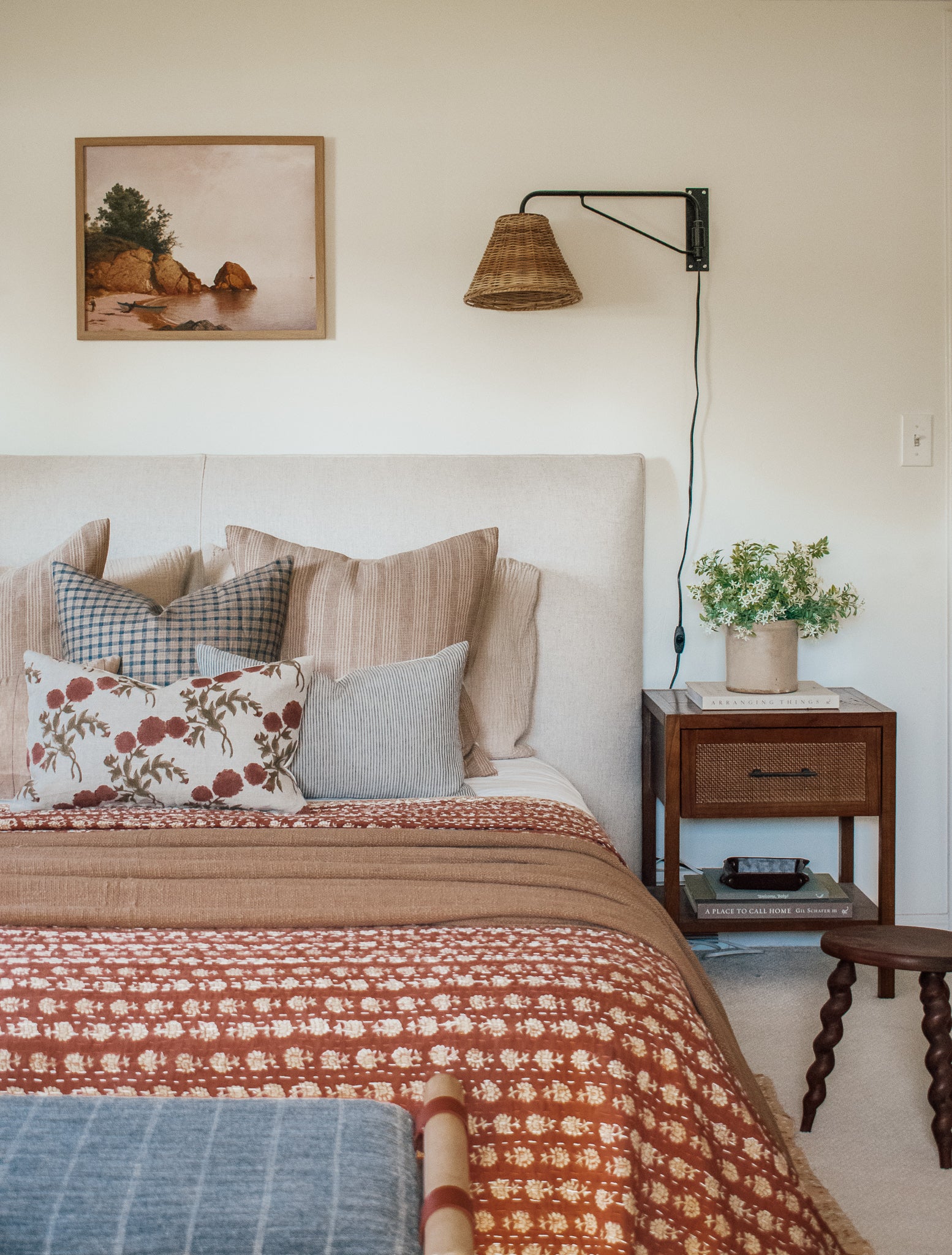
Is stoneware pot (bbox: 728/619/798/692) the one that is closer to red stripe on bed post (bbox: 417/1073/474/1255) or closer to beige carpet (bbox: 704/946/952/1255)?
beige carpet (bbox: 704/946/952/1255)

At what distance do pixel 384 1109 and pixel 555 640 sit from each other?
172 cm

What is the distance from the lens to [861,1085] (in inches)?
79.4

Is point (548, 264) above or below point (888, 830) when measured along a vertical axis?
above

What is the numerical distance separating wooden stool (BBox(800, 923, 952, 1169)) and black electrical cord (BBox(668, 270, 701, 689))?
986mm

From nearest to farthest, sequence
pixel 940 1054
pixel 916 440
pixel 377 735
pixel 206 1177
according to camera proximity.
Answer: pixel 206 1177, pixel 940 1054, pixel 377 735, pixel 916 440

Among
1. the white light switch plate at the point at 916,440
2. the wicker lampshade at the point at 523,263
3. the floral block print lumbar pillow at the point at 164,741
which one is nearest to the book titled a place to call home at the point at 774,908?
the floral block print lumbar pillow at the point at 164,741

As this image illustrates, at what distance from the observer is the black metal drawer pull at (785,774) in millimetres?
2318

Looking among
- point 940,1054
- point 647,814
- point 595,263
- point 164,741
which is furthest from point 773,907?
point 595,263

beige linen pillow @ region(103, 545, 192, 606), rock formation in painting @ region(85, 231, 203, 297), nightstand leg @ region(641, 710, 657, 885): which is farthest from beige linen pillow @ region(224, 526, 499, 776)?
rock formation in painting @ region(85, 231, 203, 297)

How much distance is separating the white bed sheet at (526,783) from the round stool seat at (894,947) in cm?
49

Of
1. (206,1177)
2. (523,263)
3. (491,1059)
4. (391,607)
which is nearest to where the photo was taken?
(206,1177)

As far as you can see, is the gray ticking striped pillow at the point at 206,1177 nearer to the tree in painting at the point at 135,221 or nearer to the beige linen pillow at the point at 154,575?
the beige linen pillow at the point at 154,575

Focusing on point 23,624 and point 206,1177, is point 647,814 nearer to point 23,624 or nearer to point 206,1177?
point 23,624

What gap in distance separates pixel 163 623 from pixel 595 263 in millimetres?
1408
